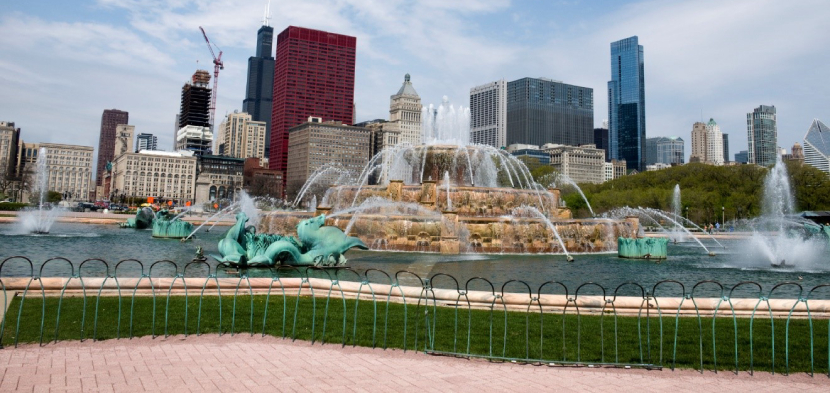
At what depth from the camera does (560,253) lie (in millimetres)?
24906

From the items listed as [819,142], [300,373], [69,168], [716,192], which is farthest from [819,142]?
[69,168]

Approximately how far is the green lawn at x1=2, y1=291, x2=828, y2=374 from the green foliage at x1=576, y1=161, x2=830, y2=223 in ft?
231

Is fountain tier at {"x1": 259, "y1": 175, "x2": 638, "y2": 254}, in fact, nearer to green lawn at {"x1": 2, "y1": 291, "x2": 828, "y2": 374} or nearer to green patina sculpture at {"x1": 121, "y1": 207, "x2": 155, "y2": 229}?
green lawn at {"x1": 2, "y1": 291, "x2": 828, "y2": 374}

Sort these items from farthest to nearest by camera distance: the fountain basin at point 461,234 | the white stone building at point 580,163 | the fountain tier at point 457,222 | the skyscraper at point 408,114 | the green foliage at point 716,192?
1. the white stone building at point 580,163
2. the skyscraper at point 408,114
3. the green foliage at point 716,192
4. the fountain tier at point 457,222
5. the fountain basin at point 461,234

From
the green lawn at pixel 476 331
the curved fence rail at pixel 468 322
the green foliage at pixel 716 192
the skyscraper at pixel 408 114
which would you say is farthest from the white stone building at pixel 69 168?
the green lawn at pixel 476 331

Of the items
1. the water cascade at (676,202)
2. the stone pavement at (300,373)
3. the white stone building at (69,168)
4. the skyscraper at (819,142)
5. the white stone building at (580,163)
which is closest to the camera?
the stone pavement at (300,373)

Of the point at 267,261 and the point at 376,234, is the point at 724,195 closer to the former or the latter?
the point at 376,234

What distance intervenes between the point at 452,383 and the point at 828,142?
11319 cm

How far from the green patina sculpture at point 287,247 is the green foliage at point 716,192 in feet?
220

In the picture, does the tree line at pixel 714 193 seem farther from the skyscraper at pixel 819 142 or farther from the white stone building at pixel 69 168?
the white stone building at pixel 69 168

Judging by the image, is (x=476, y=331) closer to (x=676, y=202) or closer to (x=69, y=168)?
(x=676, y=202)

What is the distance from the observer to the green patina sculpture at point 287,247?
16062mm

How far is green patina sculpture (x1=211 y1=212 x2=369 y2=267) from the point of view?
16062 mm

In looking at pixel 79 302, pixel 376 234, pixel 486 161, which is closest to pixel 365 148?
→ pixel 486 161
